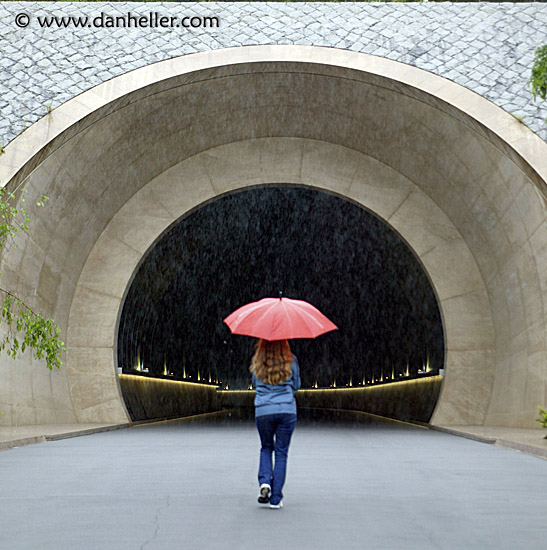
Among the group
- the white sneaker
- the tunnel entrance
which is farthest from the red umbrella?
the tunnel entrance

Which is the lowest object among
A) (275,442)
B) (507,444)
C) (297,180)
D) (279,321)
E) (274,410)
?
(507,444)

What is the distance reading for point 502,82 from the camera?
13969 mm

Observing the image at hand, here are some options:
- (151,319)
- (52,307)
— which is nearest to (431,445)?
(52,307)

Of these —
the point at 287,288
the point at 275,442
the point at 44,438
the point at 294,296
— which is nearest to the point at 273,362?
the point at 275,442

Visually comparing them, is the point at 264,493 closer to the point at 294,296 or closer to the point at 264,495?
the point at 264,495

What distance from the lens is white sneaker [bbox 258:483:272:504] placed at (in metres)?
6.18

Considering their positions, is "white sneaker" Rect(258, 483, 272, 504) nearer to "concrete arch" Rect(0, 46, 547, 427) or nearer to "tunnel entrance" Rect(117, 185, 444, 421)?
"concrete arch" Rect(0, 46, 547, 427)

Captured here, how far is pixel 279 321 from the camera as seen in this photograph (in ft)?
20.1

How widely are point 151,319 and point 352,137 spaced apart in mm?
9507

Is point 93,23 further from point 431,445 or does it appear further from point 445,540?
point 445,540

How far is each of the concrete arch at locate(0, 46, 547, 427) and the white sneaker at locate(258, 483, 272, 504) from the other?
883 cm

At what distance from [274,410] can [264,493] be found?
684 millimetres

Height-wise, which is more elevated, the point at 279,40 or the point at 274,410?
the point at 279,40

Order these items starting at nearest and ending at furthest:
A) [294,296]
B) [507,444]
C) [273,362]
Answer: [273,362] < [507,444] < [294,296]
